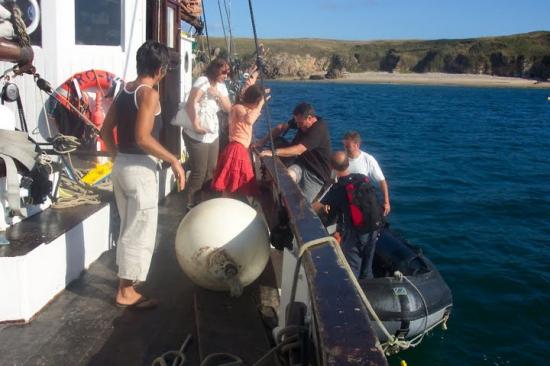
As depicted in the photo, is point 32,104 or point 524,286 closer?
point 32,104

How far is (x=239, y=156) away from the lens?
17.5 ft

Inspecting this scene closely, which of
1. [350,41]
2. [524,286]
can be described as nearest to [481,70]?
[350,41]

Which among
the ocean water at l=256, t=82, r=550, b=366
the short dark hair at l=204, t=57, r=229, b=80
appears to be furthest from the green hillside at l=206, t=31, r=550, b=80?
the short dark hair at l=204, t=57, r=229, b=80

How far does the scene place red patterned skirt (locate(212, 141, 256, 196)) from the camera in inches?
208

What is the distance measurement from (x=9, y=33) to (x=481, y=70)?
131695 millimetres

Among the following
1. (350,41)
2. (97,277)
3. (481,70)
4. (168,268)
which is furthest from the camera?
(350,41)

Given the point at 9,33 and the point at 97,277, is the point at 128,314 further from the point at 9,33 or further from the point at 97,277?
the point at 9,33

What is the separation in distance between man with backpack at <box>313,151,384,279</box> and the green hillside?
105109 millimetres

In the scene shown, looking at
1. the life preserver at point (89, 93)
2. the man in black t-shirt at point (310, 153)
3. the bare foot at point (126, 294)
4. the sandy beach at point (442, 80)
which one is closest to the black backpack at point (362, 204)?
the man in black t-shirt at point (310, 153)

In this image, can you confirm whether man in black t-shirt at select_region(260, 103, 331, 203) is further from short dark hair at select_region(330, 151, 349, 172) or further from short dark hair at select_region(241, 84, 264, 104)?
short dark hair at select_region(241, 84, 264, 104)

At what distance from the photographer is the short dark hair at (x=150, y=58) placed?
348 cm

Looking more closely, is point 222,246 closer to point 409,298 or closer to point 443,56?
point 409,298

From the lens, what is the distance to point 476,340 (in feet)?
23.5

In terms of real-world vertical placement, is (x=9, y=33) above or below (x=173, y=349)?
above
